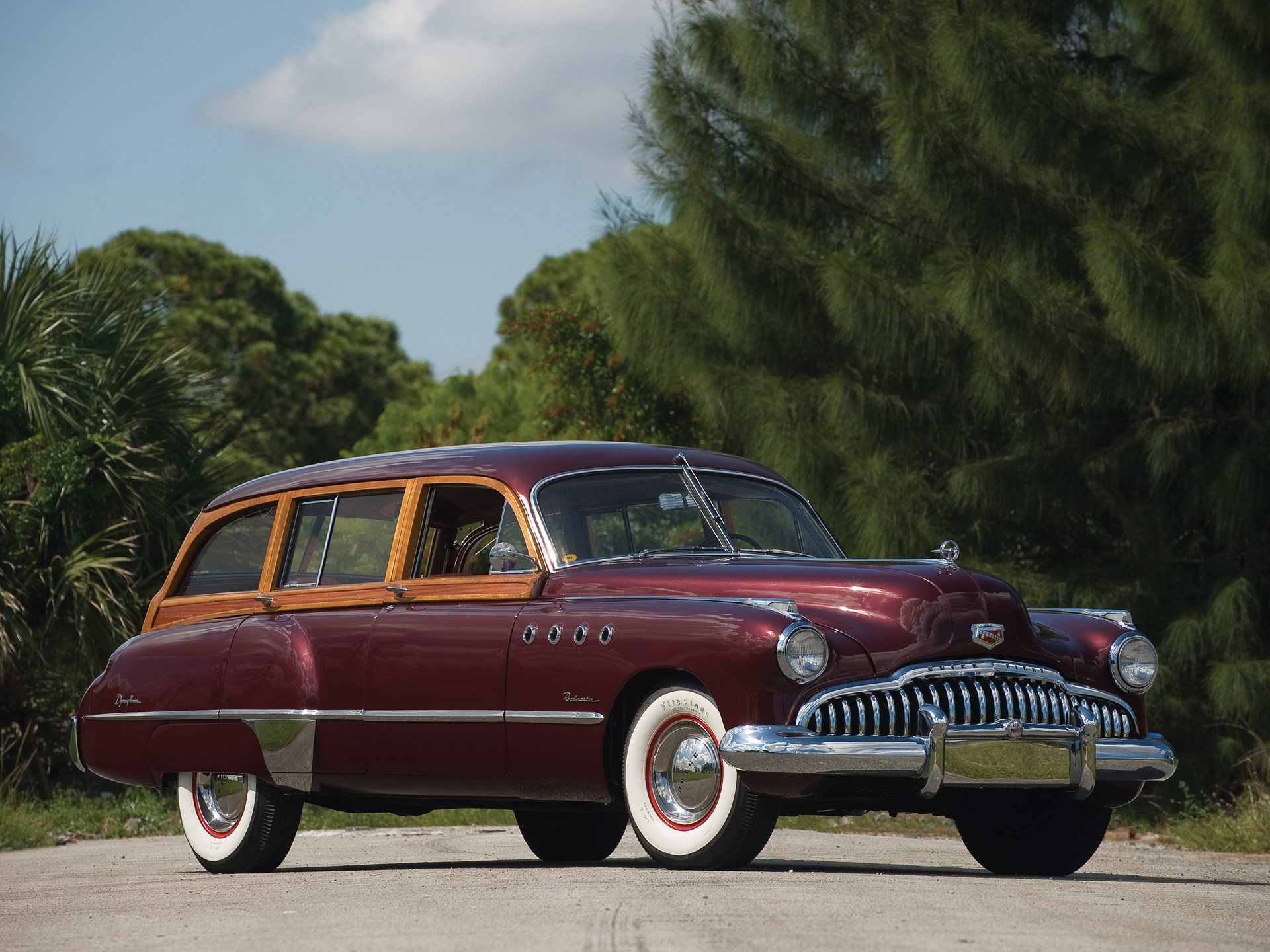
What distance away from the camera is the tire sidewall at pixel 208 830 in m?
9.24

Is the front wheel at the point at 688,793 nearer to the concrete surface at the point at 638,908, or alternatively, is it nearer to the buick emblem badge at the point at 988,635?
the concrete surface at the point at 638,908

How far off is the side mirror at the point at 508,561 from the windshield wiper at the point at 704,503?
0.91 metres

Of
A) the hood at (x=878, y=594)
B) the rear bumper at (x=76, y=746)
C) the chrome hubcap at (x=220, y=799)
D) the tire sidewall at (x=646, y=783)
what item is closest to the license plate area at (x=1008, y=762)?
the hood at (x=878, y=594)

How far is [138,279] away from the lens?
19156 millimetres

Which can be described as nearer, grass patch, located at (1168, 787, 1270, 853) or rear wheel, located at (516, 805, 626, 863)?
rear wheel, located at (516, 805, 626, 863)

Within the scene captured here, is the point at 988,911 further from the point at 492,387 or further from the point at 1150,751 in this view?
the point at 492,387

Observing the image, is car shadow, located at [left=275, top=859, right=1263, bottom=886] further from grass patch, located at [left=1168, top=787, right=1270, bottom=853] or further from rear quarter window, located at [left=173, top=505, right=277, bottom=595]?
grass patch, located at [left=1168, top=787, right=1270, bottom=853]

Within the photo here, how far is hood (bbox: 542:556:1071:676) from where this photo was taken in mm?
7352

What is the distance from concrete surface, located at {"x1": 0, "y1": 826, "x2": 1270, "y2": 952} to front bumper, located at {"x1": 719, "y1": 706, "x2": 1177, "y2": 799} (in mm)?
439

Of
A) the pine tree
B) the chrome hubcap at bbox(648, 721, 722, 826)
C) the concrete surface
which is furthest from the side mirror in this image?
the pine tree

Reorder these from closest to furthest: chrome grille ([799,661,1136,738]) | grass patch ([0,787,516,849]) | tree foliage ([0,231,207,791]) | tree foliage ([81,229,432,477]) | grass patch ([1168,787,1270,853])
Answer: chrome grille ([799,661,1136,738])
grass patch ([1168,787,1270,853])
grass patch ([0,787,516,849])
tree foliage ([0,231,207,791])
tree foliage ([81,229,432,477])

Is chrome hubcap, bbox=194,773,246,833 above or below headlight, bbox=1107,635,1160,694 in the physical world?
below

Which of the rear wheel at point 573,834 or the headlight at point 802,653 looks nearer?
the headlight at point 802,653

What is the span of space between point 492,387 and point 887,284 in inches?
807
